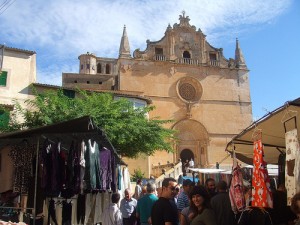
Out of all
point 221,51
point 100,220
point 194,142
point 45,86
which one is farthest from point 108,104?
point 221,51

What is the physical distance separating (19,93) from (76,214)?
1616 cm

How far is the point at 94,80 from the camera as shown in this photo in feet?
126

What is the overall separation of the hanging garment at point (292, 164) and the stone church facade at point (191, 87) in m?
23.6

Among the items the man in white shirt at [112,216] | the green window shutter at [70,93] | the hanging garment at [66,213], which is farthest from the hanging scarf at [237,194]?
the green window shutter at [70,93]

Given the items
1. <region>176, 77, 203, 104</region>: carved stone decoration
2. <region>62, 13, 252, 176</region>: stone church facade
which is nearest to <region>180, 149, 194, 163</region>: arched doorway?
<region>62, 13, 252, 176</region>: stone church facade

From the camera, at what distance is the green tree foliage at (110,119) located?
1645cm

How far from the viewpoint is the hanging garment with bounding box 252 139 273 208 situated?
4.82 metres

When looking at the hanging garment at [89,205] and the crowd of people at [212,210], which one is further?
the hanging garment at [89,205]

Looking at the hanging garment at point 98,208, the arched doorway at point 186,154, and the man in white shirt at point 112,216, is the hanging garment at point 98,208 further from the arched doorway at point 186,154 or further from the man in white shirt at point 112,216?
the arched doorway at point 186,154

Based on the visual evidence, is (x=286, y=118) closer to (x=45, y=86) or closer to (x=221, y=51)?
(x=45, y=86)

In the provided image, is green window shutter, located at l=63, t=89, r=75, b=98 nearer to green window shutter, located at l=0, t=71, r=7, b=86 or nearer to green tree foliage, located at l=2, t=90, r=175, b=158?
green window shutter, located at l=0, t=71, r=7, b=86

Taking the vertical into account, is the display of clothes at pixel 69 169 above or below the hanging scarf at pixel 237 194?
above

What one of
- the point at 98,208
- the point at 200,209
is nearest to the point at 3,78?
the point at 98,208

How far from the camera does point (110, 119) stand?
16469mm
